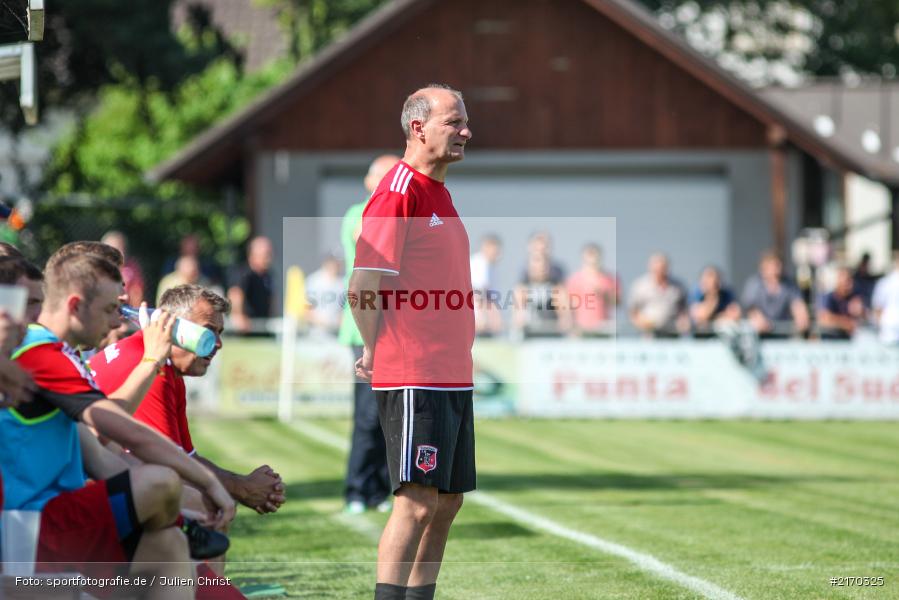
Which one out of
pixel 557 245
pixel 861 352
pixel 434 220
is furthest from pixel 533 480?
pixel 557 245

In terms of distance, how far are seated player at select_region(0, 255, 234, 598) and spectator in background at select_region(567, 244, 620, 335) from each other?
43.5ft

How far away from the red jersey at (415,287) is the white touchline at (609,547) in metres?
1.93

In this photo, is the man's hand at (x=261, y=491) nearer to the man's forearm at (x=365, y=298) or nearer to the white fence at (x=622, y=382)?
the man's forearm at (x=365, y=298)

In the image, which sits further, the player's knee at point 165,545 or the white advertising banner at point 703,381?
the white advertising banner at point 703,381

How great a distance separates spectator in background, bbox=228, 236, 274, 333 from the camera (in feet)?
63.8

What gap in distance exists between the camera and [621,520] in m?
9.99

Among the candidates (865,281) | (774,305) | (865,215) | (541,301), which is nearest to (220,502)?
(541,301)

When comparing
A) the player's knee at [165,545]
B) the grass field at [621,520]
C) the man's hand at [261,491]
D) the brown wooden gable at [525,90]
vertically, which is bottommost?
the grass field at [621,520]

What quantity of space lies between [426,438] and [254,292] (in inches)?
545

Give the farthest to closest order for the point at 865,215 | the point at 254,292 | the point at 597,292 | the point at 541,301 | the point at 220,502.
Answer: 1. the point at 865,215
2. the point at 254,292
3. the point at 541,301
4. the point at 597,292
5. the point at 220,502

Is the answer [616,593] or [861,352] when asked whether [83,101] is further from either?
[616,593]

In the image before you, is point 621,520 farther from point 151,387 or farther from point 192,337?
point 192,337

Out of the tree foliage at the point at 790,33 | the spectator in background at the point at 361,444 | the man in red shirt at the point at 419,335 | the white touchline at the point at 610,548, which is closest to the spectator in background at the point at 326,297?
the white touchline at the point at 610,548

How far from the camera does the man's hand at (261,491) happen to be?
605cm
